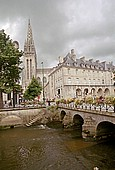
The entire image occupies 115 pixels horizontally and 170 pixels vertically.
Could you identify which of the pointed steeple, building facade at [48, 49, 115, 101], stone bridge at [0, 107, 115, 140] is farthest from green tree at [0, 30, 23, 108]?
the pointed steeple

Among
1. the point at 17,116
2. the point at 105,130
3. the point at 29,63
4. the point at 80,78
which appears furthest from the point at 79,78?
the point at 29,63

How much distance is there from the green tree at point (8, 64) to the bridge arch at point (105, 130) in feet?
56.1

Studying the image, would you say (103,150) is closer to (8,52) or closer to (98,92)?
(8,52)

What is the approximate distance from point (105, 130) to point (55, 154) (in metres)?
6.49

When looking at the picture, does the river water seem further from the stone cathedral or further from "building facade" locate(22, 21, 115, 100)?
the stone cathedral

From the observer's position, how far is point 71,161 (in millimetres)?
14281

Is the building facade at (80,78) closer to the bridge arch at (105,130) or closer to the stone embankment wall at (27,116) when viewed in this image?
the stone embankment wall at (27,116)

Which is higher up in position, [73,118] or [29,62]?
[29,62]

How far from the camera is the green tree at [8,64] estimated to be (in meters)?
32.4

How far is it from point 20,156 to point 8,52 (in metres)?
20.6

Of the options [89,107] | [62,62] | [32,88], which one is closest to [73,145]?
[89,107]

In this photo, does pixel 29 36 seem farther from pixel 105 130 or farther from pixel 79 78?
pixel 105 130

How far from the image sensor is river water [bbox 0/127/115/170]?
535 inches

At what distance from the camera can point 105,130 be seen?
2025cm
